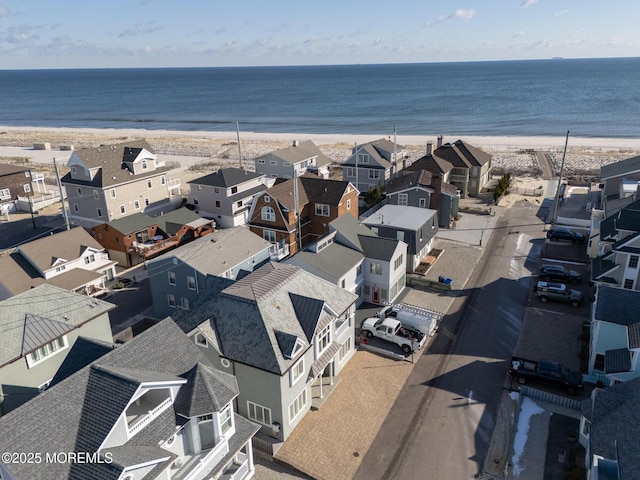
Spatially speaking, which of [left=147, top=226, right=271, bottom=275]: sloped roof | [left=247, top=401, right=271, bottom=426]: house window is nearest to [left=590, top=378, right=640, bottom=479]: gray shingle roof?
[left=247, top=401, right=271, bottom=426]: house window

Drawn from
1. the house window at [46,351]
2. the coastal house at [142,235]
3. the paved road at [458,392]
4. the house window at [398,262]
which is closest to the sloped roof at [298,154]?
the coastal house at [142,235]

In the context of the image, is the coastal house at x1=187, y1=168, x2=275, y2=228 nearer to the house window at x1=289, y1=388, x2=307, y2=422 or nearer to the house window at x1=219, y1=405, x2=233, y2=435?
the house window at x1=289, y1=388, x2=307, y2=422

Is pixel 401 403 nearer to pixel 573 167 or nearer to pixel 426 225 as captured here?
pixel 426 225

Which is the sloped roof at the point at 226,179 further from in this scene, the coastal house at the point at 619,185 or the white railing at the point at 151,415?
the coastal house at the point at 619,185

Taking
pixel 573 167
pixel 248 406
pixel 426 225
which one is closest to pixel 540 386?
pixel 248 406

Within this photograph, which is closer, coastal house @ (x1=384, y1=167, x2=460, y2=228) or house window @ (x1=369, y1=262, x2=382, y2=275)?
house window @ (x1=369, y1=262, x2=382, y2=275)

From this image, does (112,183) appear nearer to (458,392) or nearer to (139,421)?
(139,421)
